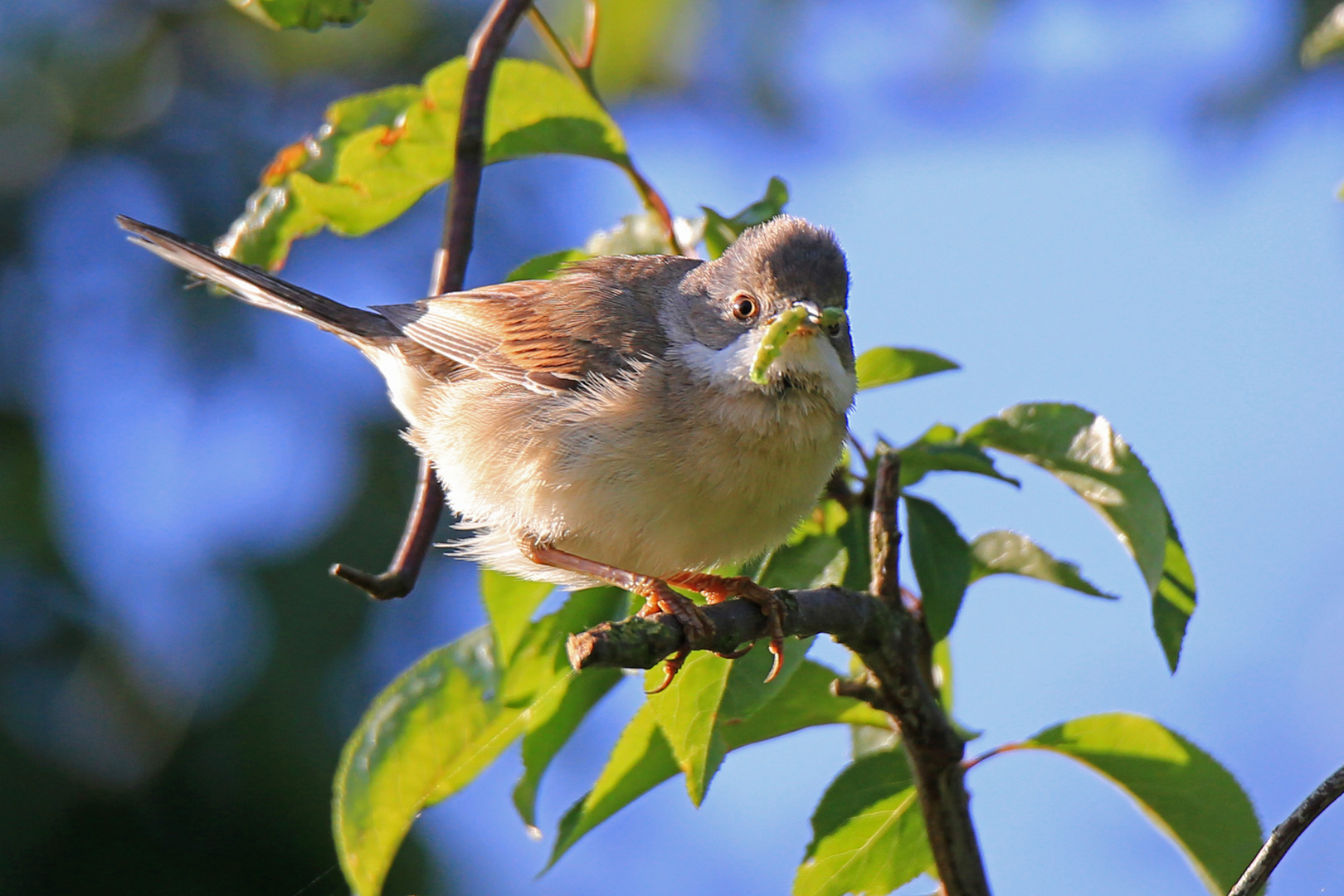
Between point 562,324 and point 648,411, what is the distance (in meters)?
0.54

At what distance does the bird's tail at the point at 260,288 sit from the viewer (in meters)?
3.85

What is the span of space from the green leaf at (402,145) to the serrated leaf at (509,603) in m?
1.09

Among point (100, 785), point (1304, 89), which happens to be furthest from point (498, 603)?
point (1304, 89)

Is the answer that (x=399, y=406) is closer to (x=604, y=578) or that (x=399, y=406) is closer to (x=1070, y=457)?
(x=604, y=578)

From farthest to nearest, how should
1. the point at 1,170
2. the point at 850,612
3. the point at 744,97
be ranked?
the point at 744,97 < the point at 1,170 < the point at 850,612

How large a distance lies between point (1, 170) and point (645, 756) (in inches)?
211

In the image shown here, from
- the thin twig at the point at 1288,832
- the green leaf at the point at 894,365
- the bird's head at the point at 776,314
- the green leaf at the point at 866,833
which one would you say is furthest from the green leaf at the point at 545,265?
the thin twig at the point at 1288,832

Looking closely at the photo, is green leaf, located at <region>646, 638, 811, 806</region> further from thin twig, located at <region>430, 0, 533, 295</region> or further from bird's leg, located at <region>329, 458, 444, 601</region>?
thin twig, located at <region>430, 0, 533, 295</region>

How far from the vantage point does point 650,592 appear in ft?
9.06

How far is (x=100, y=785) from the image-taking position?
5.40m

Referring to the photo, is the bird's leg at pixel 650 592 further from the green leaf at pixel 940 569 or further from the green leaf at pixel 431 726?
the green leaf at pixel 940 569

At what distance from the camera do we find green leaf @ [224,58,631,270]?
10.5ft

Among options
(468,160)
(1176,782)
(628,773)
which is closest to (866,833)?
(628,773)

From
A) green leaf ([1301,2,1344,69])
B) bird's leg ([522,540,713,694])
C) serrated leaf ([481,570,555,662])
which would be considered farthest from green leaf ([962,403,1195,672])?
Answer: serrated leaf ([481,570,555,662])
